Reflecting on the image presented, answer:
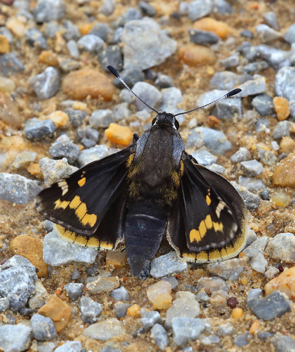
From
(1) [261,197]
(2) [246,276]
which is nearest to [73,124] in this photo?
(1) [261,197]

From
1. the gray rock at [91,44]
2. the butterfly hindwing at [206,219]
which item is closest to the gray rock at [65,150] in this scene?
the butterfly hindwing at [206,219]

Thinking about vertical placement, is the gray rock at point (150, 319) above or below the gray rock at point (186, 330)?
below

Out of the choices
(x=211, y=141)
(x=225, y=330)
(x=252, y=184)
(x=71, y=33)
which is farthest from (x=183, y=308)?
(x=71, y=33)

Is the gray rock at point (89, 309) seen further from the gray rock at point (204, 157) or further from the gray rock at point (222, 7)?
the gray rock at point (222, 7)

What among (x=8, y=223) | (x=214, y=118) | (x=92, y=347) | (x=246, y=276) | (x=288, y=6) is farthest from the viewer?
(x=288, y=6)

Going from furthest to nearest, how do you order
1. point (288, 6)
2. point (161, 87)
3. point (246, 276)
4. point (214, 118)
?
point (288, 6)
point (161, 87)
point (214, 118)
point (246, 276)

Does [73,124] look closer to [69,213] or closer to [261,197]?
[69,213]

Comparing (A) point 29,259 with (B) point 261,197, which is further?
(B) point 261,197
